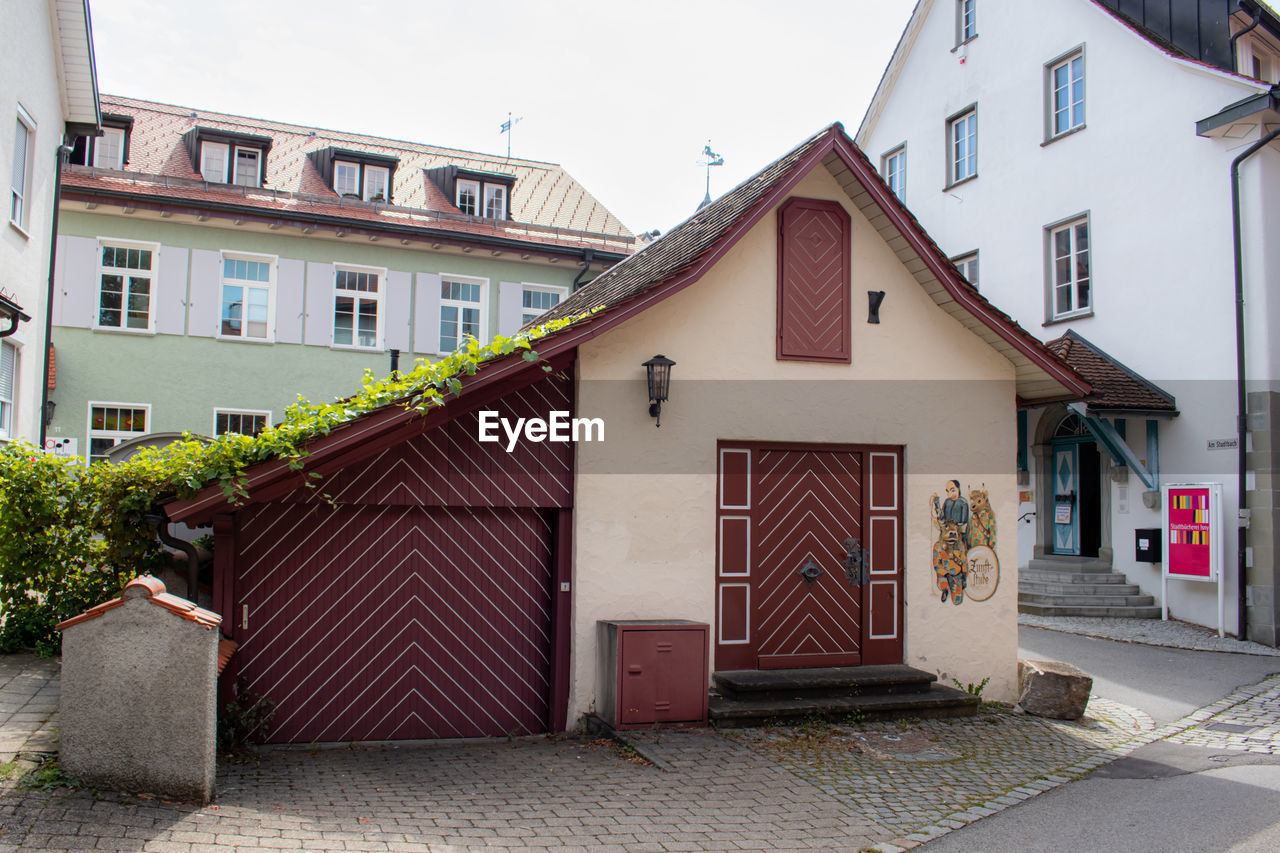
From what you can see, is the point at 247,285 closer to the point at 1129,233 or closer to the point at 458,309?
the point at 458,309

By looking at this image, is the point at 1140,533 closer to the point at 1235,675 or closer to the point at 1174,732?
the point at 1235,675

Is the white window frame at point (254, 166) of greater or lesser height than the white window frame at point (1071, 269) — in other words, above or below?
above

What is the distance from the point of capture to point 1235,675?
12.0 meters

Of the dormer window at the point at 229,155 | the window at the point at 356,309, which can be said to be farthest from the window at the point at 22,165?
the dormer window at the point at 229,155

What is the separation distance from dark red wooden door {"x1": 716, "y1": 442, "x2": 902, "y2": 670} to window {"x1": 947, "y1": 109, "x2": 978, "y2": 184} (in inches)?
505

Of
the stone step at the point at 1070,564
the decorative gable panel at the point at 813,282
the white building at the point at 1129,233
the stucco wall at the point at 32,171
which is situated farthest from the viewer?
the stone step at the point at 1070,564

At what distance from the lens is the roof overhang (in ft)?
47.0

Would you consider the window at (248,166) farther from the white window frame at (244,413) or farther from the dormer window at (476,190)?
the white window frame at (244,413)

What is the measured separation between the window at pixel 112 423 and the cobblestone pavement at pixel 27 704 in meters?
13.1

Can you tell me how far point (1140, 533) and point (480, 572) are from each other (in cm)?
1170

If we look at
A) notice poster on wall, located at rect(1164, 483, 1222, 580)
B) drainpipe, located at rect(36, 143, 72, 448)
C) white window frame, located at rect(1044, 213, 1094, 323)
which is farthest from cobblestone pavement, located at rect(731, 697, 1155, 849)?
drainpipe, located at rect(36, 143, 72, 448)

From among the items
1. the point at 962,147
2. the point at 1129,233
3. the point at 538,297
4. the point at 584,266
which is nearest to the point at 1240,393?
the point at 1129,233

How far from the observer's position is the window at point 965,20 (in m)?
21.1

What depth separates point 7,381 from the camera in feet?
45.1
